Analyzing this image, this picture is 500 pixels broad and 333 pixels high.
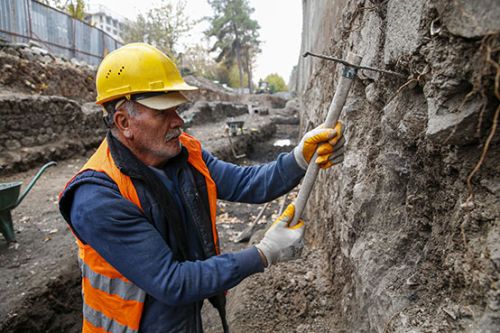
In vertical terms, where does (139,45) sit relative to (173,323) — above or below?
above

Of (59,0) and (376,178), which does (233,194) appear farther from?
(59,0)

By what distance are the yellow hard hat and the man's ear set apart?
0.29 feet

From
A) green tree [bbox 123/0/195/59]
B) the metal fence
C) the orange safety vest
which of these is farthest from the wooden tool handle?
green tree [bbox 123/0/195/59]

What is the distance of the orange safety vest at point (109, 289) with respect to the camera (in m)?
1.70

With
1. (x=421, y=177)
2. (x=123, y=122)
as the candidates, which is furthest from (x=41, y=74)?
(x=421, y=177)

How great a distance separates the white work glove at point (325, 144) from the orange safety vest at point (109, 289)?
0.98 meters

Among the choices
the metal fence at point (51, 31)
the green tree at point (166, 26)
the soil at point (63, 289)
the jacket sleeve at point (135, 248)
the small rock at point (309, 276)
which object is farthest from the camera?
the green tree at point (166, 26)

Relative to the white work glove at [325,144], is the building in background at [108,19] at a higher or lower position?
higher

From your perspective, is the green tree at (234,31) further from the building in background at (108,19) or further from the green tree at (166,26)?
the building in background at (108,19)

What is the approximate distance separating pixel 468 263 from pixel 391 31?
1124 mm

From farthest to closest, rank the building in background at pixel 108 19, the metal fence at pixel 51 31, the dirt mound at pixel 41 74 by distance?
the building in background at pixel 108 19 < the metal fence at pixel 51 31 < the dirt mound at pixel 41 74

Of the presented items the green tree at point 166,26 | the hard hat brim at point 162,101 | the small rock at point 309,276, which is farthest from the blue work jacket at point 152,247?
the green tree at point 166,26

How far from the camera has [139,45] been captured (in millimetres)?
1906

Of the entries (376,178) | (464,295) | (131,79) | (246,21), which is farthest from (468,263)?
(246,21)
